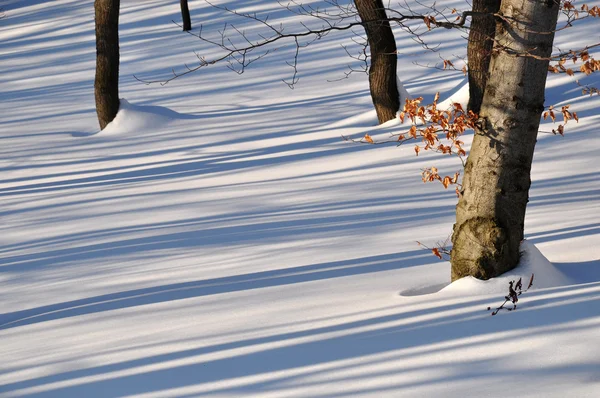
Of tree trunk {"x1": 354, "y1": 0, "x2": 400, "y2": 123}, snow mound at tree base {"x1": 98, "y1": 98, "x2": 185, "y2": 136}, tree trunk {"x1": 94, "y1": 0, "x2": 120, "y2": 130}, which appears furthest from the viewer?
snow mound at tree base {"x1": 98, "y1": 98, "x2": 185, "y2": 136}

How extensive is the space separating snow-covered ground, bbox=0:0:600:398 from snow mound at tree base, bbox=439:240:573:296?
0.04 ft

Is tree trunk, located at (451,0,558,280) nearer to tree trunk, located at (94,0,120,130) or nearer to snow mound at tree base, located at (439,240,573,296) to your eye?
snow mound at tree base, located at (439,240,573,296)

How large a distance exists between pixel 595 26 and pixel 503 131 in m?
11.4

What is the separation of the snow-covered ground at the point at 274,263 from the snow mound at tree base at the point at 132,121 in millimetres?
37

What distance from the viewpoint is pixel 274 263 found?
5746 millimetres

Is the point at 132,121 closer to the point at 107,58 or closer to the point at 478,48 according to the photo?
the point at 107,58

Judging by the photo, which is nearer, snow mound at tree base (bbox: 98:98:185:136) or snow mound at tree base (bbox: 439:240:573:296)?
snow mound at tree base (bbox: 439:240:573:296)

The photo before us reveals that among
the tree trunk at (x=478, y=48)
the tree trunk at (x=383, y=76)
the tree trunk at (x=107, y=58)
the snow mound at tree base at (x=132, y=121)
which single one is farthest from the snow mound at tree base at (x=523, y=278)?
the tree trunk at (x=107, y=58)

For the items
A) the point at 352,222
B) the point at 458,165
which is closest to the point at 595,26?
the point at 458,165

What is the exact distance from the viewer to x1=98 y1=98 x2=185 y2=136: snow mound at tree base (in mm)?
12680

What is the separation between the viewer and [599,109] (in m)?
9.52

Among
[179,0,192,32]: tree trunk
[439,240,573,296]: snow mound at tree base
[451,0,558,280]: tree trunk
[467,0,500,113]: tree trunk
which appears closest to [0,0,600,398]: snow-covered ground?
[439,240,573,296]: snow mound at tree base

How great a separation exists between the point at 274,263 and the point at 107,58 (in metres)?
8.06

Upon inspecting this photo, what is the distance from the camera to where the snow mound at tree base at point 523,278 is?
4.45 m
